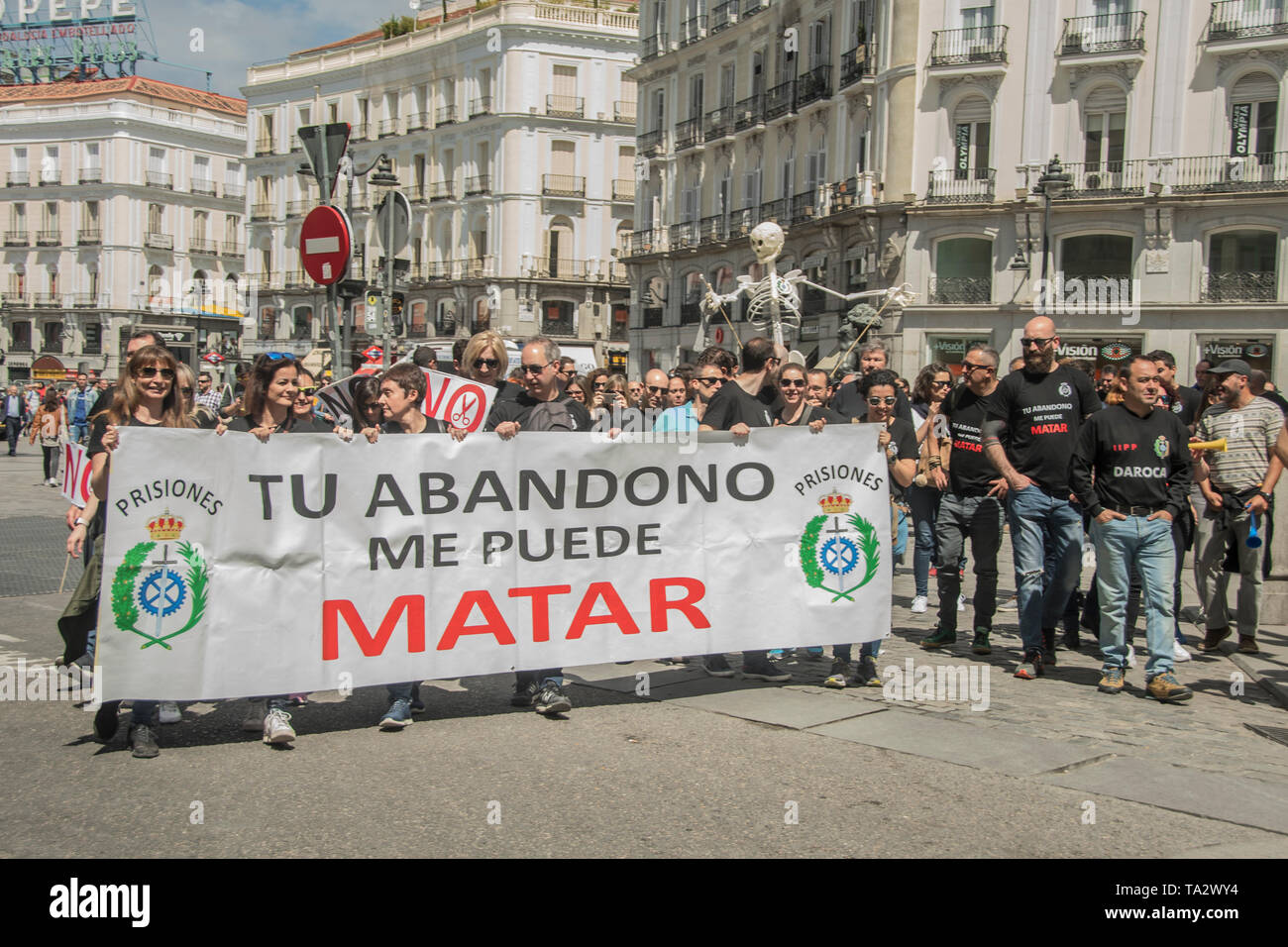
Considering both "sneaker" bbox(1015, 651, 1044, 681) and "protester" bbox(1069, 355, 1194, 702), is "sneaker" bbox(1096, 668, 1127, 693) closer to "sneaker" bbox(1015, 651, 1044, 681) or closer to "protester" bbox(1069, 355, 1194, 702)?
"protester" bbox(1069, 355, 1194, 702)

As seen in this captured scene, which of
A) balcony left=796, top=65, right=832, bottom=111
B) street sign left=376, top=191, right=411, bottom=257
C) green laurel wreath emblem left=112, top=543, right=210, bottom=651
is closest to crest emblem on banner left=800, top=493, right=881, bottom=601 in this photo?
green laurel wreath emblem left=112, top=543, right=210, bottom=651

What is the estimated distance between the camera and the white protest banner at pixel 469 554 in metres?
5.99

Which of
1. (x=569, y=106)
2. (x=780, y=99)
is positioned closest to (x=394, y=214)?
(x=780, y=99)

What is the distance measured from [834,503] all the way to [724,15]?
138ft

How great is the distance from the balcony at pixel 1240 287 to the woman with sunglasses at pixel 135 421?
31.9 metres

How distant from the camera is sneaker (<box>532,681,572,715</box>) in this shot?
6.62 metres

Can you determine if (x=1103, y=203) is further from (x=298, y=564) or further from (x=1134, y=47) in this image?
(x=298, y=564)

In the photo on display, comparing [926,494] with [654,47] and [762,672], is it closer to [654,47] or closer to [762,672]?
[762,672]

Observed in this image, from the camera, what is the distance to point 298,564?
6258mm

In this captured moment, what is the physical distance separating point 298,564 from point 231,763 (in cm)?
103

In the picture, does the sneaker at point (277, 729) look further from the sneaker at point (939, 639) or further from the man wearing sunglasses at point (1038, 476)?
the sneaker at point (939, 639)

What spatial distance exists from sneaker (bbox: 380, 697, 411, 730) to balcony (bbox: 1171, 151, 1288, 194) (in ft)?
104

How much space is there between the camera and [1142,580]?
7426 mm

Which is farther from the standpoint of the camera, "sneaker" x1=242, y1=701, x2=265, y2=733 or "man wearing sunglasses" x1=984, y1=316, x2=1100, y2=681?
"man wearing sunglasses" x1=984, y1=316, x2=1100, y2=681
